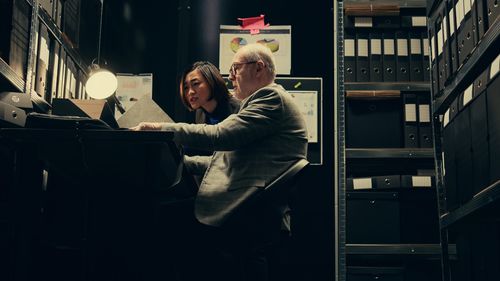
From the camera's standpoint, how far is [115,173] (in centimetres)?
192

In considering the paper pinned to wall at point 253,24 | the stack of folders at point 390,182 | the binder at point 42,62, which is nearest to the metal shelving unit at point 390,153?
the stack of folders at point 390,182

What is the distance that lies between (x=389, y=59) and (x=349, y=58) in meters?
0.20

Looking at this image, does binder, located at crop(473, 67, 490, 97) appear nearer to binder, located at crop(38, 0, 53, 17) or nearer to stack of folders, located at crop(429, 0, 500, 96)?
stack of folders, located at crop(429, 0, 500, 96)

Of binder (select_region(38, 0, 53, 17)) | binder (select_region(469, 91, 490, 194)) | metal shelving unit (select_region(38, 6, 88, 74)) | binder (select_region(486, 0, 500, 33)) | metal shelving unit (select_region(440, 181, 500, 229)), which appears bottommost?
metal shelving unit (select_region(440, 181, 500, 229))

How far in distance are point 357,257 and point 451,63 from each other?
4.37 feet

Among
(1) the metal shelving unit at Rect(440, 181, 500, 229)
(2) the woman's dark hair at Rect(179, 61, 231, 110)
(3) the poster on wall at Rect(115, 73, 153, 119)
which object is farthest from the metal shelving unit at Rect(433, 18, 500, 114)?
(3) the poster on wall at Rect(115, 73, 153, 119)

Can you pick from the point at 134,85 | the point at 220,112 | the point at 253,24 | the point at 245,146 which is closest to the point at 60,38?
the point at 134,85

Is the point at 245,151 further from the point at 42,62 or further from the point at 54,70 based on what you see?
the point at 54,70

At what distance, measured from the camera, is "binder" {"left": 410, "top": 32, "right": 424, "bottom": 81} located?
3.76 meters

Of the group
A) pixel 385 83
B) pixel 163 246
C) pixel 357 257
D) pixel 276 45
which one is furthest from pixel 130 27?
pixel 163 246

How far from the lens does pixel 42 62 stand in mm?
2869

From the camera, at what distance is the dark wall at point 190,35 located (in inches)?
143

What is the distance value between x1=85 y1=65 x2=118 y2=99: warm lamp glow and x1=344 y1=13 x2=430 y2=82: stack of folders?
59.2 inches

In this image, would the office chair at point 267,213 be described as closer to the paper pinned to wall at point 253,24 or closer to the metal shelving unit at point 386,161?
the metal shelving unit at point 386,161
